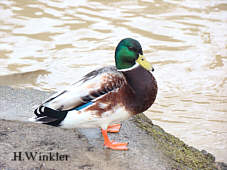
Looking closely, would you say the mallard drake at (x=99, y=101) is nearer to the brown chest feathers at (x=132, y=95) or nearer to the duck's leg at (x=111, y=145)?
the brown chest feathers at (x=132, y=95)

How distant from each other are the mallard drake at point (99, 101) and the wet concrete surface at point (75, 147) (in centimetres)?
24

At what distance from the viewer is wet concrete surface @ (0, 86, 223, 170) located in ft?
11.8

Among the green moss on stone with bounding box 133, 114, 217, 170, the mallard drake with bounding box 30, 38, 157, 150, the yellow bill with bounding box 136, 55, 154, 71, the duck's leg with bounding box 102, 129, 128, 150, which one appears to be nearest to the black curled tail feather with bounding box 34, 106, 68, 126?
the mallard drake with bounding box 30, 38, 157, 150

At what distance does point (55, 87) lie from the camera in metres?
7.09

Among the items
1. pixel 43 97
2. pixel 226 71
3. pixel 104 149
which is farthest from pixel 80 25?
pixel 104 149

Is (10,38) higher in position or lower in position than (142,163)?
lower

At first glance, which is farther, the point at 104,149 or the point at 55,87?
the point at 55,87

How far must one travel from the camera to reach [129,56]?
3861 mm

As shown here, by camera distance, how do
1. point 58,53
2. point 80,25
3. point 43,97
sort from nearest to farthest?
point 43,97
point 58,53
point 80,25

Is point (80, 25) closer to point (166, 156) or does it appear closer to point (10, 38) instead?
point (10, 38)

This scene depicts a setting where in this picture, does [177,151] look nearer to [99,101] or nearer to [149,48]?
[99,101]

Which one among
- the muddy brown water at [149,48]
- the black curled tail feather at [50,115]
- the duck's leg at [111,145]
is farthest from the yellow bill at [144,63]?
the muddy brown water at [149,48]

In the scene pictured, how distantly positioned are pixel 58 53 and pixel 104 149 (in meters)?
4.44

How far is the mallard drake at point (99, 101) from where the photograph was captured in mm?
3686
